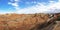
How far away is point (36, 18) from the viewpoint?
2416 mm

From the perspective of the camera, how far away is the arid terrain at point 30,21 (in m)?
2.35

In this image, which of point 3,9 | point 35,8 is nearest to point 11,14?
point 3,9

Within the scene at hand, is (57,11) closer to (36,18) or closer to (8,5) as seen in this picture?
(36,18)

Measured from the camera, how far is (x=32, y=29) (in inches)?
92.6

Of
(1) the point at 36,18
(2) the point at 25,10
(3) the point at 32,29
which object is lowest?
(3) the point at 32,29

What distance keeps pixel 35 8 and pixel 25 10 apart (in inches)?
8.2

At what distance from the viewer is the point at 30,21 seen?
2.40 meters

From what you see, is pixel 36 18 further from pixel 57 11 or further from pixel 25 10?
pixel 57 11

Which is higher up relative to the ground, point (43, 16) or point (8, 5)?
point (8, 5)

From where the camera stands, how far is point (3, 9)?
2441 mm

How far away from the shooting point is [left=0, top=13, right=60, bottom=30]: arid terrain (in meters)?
2.35

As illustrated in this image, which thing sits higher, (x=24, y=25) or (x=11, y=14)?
(x=11, y=14)

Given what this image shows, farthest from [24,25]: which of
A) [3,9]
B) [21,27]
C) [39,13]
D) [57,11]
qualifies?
[57,11]

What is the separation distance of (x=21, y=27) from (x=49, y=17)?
592mm
